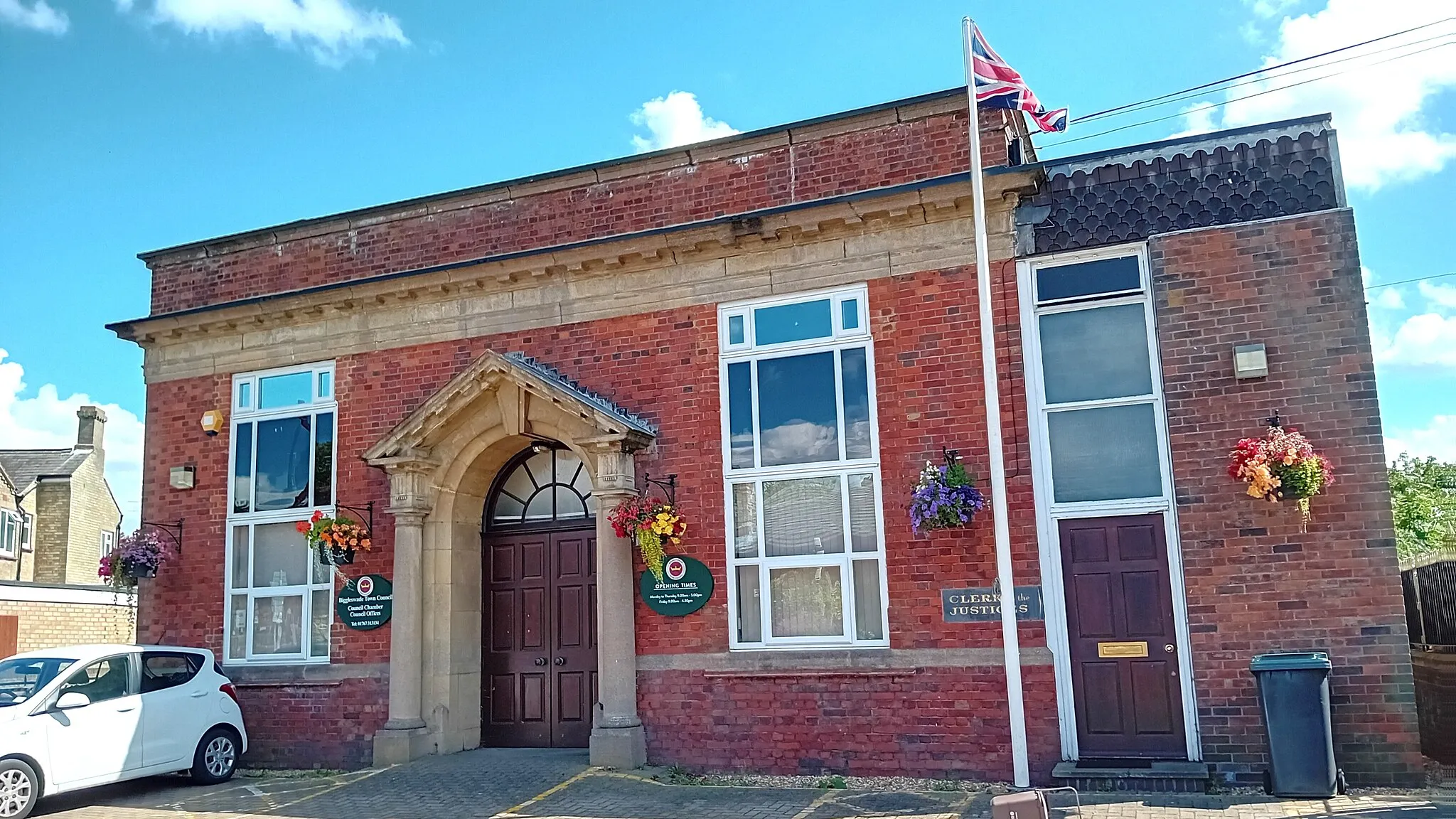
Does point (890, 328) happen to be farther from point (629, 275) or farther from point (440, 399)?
point (440, 399)

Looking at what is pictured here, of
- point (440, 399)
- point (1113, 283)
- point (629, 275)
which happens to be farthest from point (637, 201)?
point (1113, 283)

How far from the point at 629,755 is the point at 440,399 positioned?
4.17 metres

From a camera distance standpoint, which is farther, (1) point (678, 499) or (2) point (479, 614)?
(2) point (479, 614)

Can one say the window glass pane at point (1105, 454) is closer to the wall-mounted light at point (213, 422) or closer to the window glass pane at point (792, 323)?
the window glass pane at point (792, 323)

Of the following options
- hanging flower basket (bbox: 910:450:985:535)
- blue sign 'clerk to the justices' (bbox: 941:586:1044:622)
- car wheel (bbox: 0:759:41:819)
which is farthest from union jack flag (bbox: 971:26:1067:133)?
car wheel (bbox: 0:759:41:819)

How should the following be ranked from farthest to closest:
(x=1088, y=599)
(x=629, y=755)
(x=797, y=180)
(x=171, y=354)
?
(x=171, y=354) → (x=797, y=180) → (x=629, y=755) → (x=1088, y=599)

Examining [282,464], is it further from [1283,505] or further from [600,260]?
[1283,505]

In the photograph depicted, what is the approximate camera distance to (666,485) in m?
11.2

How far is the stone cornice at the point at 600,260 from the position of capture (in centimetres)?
1061

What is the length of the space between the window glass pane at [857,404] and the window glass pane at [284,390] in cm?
657

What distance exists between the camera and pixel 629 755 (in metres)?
10.7

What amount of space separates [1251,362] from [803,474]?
413 centimetres

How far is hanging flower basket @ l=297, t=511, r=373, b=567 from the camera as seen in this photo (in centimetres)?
1220

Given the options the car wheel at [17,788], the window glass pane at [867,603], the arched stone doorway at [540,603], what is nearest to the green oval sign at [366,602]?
the arched stone doorway at [540,603]
